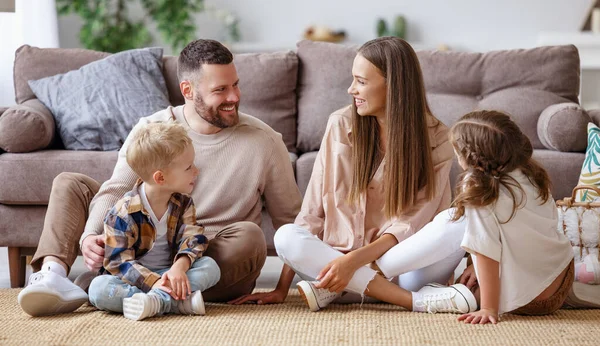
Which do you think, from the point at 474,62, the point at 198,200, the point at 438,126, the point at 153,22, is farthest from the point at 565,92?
the point at 153,22

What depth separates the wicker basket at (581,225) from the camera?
2.23 m

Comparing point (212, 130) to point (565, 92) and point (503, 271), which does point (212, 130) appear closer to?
point (503, 271)

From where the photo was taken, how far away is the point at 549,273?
1988 millimetres

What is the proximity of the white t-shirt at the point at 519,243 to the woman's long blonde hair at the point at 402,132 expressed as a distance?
24 cm

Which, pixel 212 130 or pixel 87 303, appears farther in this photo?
pixel 212 130

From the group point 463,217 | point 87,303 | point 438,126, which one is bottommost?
point 87,303

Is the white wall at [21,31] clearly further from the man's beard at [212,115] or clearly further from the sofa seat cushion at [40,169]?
the man's beard at [212,115]

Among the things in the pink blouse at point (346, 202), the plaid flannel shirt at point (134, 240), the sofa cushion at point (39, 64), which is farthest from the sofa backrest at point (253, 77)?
the plaid flannel shirt at point (134, 240)

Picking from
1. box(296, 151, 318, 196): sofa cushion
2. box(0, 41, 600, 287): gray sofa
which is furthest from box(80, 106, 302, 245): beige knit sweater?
box(0, 41, 600, 287): gray sofa

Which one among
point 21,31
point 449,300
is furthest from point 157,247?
point 21,31

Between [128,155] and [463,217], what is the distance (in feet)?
2.80

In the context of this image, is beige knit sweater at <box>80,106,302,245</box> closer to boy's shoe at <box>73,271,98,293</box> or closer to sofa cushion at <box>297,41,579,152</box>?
boy's shoe at <box>73,271,98,293</box>

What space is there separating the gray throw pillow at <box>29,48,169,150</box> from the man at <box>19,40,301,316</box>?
2.58 ft

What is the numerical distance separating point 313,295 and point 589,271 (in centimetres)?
78
